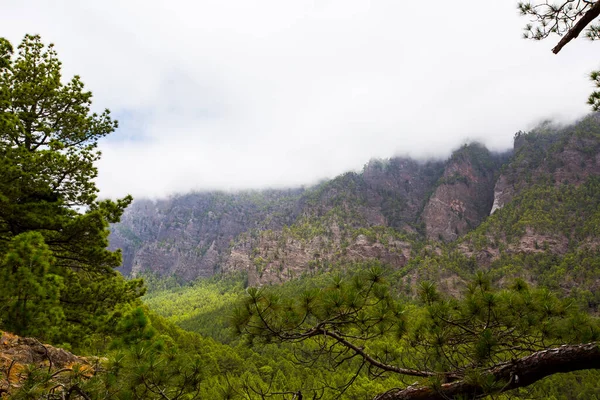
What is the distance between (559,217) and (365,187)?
9269cm

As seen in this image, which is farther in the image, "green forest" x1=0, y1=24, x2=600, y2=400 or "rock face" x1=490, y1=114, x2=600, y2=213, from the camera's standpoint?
"rock face" x1=490, y1=114, x2=600, y2=213

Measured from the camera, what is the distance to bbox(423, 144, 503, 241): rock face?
14262cm

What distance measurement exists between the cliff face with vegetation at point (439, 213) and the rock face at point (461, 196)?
503 mm

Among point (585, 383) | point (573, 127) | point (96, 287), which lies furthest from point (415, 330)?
point (573, 127)

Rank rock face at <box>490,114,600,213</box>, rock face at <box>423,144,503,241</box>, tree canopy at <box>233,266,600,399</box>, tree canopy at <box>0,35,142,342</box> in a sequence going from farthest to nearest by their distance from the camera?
rock face at <box>423,144,503,241</box> < rock face at <box>490,114,600,213</box> < tree canopy at <box>0,35,142,342</box> < tree canopy at <box>233,266,600,399</box>

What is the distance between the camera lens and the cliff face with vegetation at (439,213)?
101 m

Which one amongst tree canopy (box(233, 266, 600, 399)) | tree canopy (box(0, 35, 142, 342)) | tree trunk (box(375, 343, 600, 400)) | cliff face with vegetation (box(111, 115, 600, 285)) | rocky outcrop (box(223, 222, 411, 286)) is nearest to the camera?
tree trunk (box(375, 343, 600, 400))

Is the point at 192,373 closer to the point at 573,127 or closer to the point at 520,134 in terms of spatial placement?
the point at 573,127

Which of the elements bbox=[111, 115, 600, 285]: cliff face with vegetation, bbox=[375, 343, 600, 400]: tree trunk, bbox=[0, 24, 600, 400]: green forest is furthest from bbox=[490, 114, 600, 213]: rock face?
bbox=[375, 343, 600, 400]: tree trunk

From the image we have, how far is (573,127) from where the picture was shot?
5143 inches

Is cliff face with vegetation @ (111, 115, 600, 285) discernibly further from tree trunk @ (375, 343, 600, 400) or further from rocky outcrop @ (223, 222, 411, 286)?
tree trunk @ (375, 343, 600, 400)

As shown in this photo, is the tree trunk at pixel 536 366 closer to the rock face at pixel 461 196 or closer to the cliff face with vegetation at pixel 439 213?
the cliff face with vegetation at pixel 439 213

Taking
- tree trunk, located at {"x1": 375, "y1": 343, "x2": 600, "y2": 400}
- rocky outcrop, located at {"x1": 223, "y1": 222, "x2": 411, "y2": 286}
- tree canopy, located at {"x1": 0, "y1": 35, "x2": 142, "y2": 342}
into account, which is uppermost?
tree canopy, located at {"x1": 0, "y1": 35, "x2": 142, "y2": 342}

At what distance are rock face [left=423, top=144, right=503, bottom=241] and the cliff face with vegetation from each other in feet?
1.65
